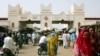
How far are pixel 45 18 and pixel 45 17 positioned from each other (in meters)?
0.24

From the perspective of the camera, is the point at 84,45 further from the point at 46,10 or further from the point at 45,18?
the point at 46,10

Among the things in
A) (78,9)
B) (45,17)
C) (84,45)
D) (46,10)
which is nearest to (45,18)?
(45,17)

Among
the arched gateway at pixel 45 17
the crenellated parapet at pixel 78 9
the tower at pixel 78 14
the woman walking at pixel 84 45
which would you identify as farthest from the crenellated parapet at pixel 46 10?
the woman walking at pixel 84 45

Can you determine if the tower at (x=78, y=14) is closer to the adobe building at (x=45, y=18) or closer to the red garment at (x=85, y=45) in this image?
the adobe building at (x=45, y=18)

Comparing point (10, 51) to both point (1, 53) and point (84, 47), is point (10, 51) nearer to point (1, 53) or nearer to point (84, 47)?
point (1, 53)

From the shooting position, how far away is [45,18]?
193ft

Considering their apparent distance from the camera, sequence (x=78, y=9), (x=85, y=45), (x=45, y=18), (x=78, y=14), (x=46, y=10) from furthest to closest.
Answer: (x=78, y=9) < (x=78, y=14) < (x=46, y=10) < (x=45, y=18) < (x=85, y=45)

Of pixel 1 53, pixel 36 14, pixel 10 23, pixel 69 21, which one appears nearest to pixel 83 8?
pixel 69 21

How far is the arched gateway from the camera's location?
57.4 metres

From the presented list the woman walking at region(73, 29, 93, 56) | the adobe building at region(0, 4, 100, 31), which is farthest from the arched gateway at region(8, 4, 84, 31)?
the woman walking at region(73, 29, 93, 56)

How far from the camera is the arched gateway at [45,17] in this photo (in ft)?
188

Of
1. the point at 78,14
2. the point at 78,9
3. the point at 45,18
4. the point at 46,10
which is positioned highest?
the point at 78,9

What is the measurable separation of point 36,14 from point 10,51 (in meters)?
47.4

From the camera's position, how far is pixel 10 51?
36.2 ft
